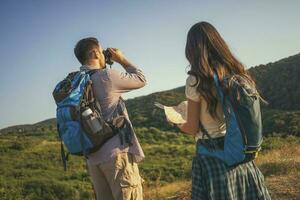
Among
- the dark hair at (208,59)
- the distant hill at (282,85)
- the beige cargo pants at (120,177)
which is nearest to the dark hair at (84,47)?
the beige cargo pants at (120,177)

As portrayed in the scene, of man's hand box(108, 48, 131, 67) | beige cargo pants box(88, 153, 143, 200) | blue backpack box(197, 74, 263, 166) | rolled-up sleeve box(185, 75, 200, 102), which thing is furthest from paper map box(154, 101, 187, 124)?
man's hand box(108, 48, 131, 67)

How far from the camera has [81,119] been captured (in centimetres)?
368

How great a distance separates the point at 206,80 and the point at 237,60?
0.80 feet

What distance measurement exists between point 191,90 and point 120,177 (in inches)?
38.0

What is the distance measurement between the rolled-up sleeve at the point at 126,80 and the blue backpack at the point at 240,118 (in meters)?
0.93

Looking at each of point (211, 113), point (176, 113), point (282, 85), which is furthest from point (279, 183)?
point (282, 85)

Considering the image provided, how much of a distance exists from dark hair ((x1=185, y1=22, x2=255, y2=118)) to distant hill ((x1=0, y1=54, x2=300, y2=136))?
2892 cm

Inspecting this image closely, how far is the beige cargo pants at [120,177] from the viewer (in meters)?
3.68

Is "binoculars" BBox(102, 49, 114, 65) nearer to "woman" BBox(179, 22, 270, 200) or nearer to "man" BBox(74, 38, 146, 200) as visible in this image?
"man" BBox(74, 38, 146, 200)

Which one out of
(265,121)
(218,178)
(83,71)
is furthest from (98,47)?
(265,121)

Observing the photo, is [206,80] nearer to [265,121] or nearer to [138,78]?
[138,78]

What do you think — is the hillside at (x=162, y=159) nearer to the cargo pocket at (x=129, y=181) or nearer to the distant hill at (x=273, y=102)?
the distant hill at (x=273, y=102)

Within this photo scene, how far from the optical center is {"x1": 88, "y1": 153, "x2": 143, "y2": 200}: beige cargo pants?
368cm

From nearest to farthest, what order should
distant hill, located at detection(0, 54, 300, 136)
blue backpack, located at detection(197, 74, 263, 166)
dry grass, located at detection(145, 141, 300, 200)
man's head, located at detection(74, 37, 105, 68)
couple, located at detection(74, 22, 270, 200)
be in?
blue backpack, located at detection(197, 74, 263, 166), couple, located at detection(74, 22, 270, 200), man's head, located at detection(74, 37, 105, 68), dry grass, located at detection(145, 141, 300, 200), distant hill, located at detection(0, 54, 300, 136)
